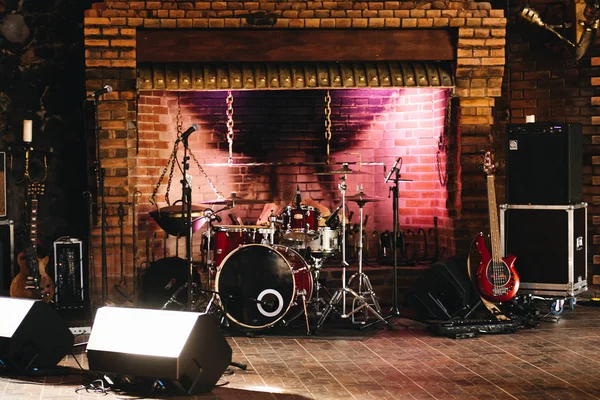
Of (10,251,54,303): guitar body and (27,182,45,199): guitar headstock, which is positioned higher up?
(27,182,45,199): guitar headstock

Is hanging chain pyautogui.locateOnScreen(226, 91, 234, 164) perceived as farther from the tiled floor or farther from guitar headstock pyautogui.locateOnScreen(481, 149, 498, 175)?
guitar headstock pyautogui.locateOnScreen(481, 149, 498, 175)

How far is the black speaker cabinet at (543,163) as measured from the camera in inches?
320

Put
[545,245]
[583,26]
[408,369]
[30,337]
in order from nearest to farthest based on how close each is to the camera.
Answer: [30,337]
[408,369]
[545,245]
[583,26]

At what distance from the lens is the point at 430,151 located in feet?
31.0

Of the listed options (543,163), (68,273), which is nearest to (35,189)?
(68,273)

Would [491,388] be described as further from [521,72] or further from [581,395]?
[521,72]

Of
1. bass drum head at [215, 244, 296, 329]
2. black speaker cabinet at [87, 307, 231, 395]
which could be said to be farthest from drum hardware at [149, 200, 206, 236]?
black speaker cabinet at [87, 307, 231, 395]

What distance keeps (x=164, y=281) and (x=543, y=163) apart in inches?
139

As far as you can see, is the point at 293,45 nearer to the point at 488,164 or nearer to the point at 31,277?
the point at 488,164

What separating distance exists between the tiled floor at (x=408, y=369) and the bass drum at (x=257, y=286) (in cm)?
29

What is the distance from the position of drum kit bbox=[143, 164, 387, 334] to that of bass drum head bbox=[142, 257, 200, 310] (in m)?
0.03

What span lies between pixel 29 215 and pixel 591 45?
18.4ft

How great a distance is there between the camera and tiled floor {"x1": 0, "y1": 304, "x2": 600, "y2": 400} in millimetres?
5750

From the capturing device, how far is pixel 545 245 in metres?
8.20
